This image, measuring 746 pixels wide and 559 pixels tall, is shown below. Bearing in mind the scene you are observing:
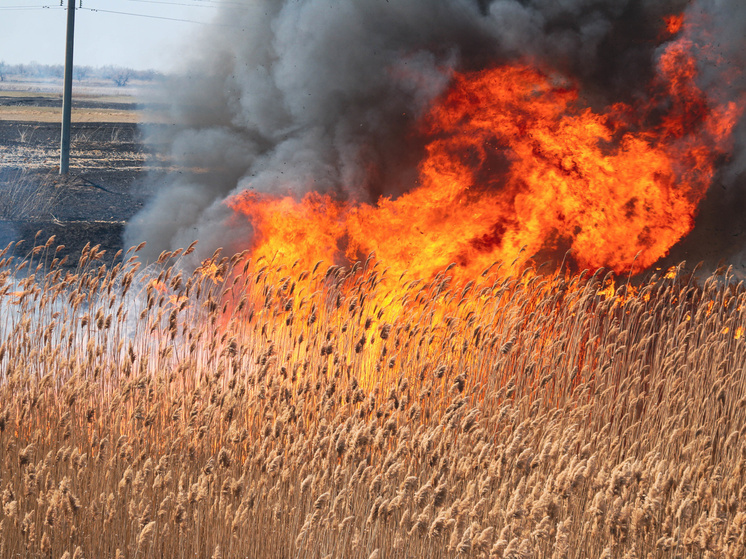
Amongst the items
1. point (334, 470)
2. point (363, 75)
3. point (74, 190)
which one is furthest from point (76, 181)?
point (334, 470)

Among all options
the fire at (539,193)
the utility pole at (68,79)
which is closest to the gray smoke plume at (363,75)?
the fire at (539,193)

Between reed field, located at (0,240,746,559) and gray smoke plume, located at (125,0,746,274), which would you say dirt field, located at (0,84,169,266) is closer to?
gray smoke plume, located at (125,0,746,274)

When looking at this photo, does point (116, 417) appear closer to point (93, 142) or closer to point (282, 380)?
point (282, 380)

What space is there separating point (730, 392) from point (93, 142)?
26.6 metres

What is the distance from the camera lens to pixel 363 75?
10.4 m

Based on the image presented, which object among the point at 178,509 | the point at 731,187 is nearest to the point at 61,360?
the point at 178,509

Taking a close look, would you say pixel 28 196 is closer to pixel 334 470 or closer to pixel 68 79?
pixel 68 79

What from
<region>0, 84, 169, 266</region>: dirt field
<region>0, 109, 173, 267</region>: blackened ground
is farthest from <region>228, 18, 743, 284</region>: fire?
<region>0, 84, 169, 266</region>: dirt field

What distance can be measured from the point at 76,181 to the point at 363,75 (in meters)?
A: 8.82

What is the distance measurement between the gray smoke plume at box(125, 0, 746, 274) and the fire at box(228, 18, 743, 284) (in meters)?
0.38

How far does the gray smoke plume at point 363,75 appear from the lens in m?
9.41

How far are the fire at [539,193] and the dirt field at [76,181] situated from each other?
399 centimetres

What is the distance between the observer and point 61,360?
15.4 ft

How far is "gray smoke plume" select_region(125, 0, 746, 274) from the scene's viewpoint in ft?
30.9
